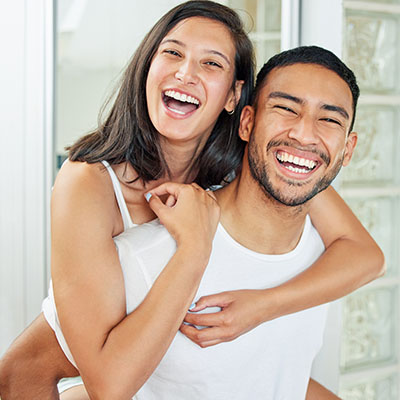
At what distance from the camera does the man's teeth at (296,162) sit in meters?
1.25

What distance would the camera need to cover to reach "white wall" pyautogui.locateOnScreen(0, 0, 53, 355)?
2035 mm

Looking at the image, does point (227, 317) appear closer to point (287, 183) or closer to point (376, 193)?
point (287, 183)

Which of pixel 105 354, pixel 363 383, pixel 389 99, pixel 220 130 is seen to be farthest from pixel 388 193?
pixel 105 354

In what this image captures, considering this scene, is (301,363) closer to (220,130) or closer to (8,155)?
(220,130)

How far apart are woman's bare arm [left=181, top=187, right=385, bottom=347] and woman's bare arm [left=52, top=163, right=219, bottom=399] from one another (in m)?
0.10

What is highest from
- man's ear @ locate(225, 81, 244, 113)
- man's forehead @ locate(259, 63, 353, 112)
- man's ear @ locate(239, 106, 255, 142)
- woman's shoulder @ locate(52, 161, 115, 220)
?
man's forehead @ locate(259, 63, 353, 112)

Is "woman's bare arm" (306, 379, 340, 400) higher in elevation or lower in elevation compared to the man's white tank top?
lower

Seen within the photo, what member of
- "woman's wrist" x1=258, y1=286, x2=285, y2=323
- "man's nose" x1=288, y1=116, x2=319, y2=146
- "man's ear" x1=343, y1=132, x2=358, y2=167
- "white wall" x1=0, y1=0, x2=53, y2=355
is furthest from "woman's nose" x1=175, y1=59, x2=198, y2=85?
"white wall" x1=0, y1=0, x2=53, y2=355

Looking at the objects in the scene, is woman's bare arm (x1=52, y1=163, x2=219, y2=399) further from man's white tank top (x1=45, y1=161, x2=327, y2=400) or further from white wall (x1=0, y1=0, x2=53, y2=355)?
white wall (x1=0, y1=0, x2=53, y2=355)

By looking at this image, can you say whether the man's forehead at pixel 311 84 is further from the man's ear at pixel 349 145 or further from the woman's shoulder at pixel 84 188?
the woman's shoulder at pixel 84 188

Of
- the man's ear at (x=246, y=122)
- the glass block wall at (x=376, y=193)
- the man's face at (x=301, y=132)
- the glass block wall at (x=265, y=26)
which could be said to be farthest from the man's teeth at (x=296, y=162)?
the glass block wall at (x=265, y=26)

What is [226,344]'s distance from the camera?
1286mm

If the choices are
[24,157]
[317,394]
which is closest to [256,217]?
[317,394]

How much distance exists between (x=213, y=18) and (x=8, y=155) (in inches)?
→ 42.3
